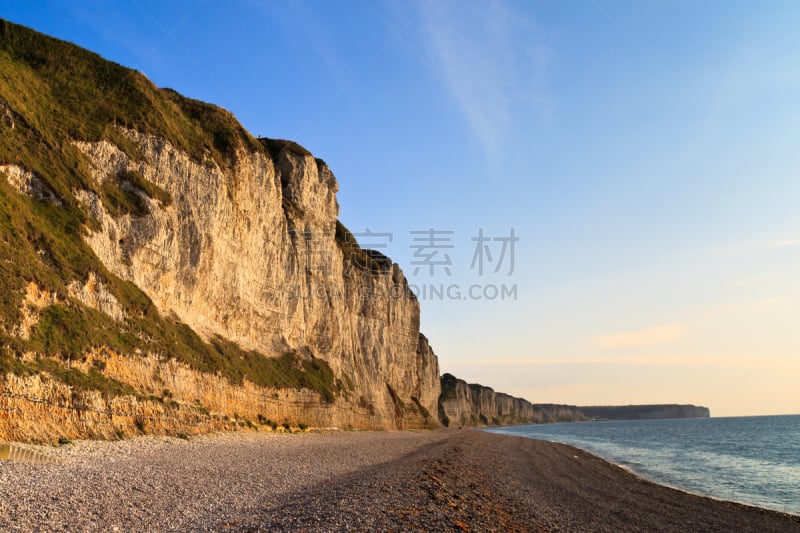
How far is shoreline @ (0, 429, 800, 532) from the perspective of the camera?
8.84m

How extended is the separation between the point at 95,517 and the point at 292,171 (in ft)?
143

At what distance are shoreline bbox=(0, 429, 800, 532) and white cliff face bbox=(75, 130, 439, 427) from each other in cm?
1240

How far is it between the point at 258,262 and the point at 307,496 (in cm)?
3103

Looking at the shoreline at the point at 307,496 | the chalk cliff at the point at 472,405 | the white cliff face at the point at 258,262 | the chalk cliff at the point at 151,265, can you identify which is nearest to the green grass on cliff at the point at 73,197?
the chalk cliff at the point at 151,265

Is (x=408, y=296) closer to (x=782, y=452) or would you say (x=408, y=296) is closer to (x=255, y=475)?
(x=782, y=452)

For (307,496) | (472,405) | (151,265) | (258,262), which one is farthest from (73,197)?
(472,405)

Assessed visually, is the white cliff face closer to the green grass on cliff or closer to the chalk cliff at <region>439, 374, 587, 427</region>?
the green grass on cliff

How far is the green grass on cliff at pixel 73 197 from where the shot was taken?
1867cm

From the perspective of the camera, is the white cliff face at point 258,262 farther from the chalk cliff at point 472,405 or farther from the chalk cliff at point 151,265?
the chalk cliff at point 472,405

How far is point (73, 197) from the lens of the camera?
25328mm

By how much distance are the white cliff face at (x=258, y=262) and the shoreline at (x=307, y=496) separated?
1240 cm

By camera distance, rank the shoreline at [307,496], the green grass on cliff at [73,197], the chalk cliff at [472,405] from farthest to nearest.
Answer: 1. the chalk cliff at [472,405]
2. the green grass on cliff at [73,197]
3. the shoreline at [307,496]

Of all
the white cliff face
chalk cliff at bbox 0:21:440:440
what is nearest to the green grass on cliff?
chalk cliff at bbox 0:21:440:440

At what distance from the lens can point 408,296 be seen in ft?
251
